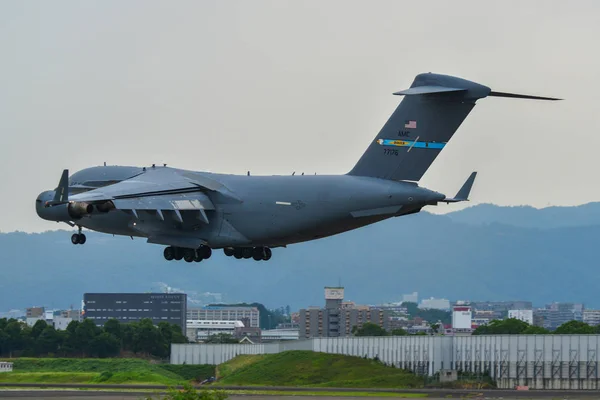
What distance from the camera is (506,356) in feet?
221

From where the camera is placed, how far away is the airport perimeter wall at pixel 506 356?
6506 cm

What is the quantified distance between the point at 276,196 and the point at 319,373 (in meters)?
31.3

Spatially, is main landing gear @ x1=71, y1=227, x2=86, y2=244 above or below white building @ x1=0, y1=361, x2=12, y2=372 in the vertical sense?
above

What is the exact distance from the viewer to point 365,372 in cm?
7231

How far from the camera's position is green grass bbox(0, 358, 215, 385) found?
7544 centimetres

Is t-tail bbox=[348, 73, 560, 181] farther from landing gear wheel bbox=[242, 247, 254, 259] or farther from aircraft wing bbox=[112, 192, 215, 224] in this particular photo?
landing gear wheel bbox=[242, 247, 254, 259]

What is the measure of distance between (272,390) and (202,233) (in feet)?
70.9

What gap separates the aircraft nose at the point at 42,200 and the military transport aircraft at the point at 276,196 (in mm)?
51

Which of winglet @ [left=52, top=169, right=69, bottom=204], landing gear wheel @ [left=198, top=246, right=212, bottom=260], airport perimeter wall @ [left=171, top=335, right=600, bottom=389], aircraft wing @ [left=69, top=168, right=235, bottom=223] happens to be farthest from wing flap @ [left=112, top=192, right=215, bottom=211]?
airport perimeter wall @ [left=171, top=335, right=600, bottom=389]

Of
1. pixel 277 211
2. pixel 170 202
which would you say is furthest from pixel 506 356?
pixel 170 202

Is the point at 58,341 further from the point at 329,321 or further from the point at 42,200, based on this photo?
the point at 329,321

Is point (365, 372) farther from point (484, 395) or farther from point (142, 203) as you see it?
point (142, 203)

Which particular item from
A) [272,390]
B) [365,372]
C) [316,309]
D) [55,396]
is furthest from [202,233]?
[316,309]

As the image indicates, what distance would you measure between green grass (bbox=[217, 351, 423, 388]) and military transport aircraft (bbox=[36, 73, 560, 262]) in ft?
78.9
